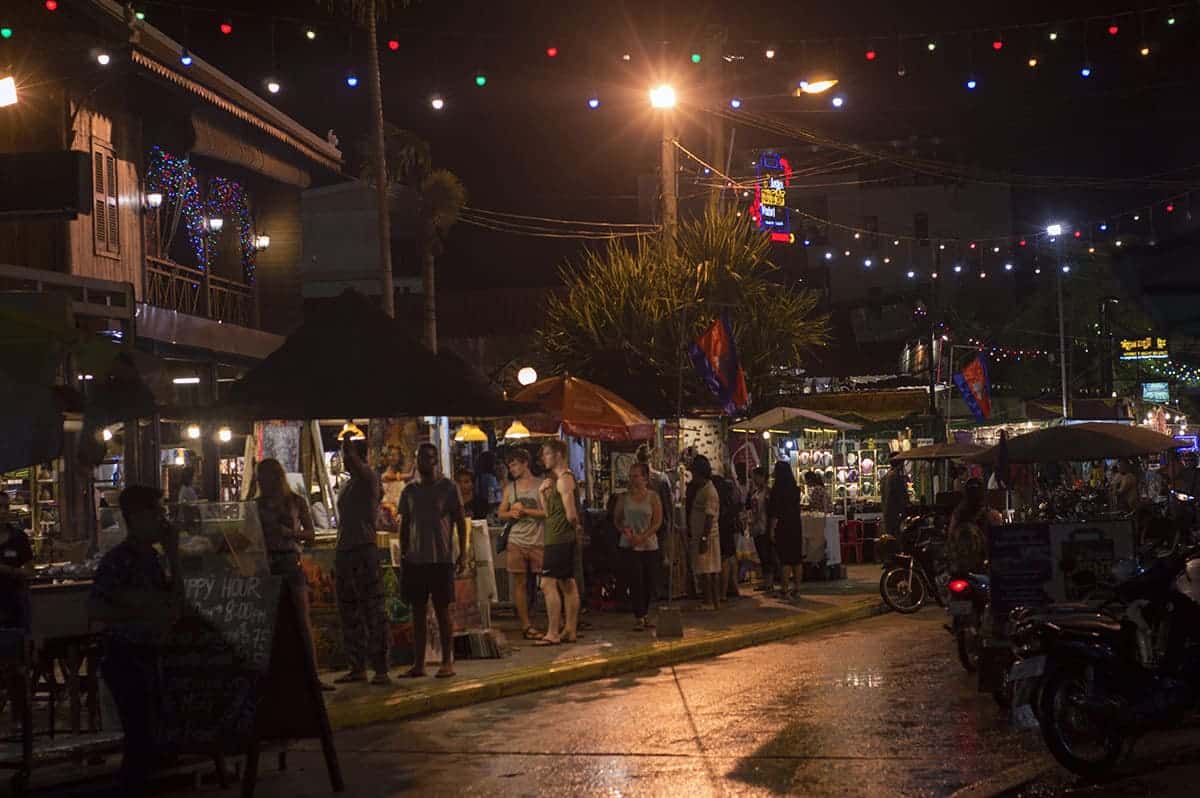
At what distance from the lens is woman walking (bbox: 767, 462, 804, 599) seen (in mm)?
19578

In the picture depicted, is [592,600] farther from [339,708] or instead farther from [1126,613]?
[1126,613]

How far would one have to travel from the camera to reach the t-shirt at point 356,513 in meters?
12.1

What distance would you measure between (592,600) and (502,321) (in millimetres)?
27381

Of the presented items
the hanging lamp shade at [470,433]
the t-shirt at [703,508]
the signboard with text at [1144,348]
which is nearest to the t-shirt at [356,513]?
the t-shirt at [703,508]

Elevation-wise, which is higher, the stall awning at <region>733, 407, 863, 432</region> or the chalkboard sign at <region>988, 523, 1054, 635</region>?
the stall awning at <region>733, 407, 863, 432</region>

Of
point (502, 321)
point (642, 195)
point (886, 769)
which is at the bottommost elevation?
point (886, 769)

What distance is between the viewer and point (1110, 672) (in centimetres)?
865

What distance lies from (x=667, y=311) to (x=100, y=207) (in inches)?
466

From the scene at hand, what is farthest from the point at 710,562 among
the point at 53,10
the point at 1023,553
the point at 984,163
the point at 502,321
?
the point at 984,163

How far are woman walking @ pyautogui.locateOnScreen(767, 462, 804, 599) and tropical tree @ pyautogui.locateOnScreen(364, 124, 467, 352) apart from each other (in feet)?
66.4

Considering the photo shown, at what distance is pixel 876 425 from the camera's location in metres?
34.9

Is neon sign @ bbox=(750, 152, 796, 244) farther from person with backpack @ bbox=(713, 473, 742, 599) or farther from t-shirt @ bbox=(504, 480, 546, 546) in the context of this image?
t-shirt @ bbox=(504, 480, 546, 546)

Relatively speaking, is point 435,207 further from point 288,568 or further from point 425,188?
point 288,568

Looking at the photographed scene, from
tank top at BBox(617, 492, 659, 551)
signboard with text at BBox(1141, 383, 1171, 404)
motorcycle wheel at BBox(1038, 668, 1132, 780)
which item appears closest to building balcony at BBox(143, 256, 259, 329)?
tank top at BBox(617, 492, 659, 551)
